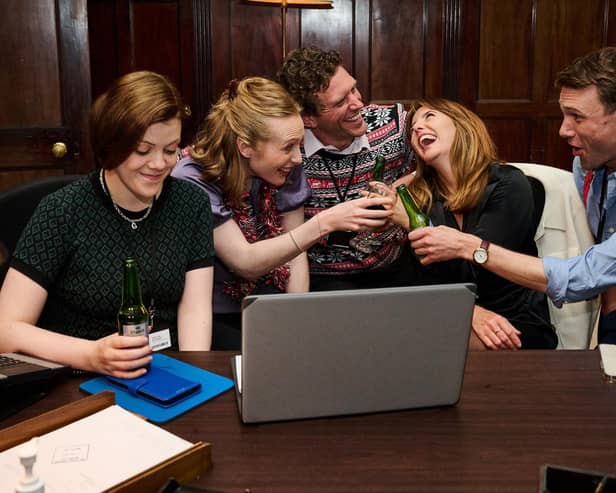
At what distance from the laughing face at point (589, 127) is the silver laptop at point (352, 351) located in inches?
44.4

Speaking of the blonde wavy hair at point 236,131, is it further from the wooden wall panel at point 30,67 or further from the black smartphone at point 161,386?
the wooden wall panel at point 30,67

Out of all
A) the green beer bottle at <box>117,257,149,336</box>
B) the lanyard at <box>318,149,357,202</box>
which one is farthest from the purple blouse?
the green beer bottle at <box>117,257,149,336</box>

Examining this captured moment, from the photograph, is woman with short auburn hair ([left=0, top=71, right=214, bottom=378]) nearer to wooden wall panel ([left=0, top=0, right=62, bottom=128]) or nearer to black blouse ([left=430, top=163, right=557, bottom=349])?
black blouse ([left=430, top=163, right=557, bottom=349])

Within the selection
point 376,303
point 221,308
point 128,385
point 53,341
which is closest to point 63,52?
point 221,308

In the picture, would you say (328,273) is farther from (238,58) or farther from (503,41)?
(503,41)

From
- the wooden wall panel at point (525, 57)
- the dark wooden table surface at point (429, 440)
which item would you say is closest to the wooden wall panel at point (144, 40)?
the wooden wall panel at point (525, 57)

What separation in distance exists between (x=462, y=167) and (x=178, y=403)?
4.21 ft

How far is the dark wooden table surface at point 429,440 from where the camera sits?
1.02 m

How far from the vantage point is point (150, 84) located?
5.30 feet

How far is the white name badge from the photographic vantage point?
1537mm

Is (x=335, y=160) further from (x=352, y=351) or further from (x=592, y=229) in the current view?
(x=352, y=351)

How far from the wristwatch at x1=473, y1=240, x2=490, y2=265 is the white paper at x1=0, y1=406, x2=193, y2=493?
1.17 meters

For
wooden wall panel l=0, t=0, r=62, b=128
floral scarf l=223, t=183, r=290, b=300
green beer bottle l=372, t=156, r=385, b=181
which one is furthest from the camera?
wooden wall panel l=0, t=0, r=62, b=128

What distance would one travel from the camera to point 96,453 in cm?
103
